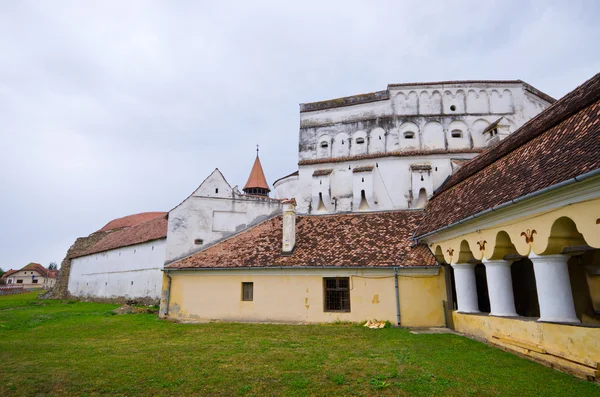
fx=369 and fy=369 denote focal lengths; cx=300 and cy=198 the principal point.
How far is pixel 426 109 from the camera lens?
3023cm

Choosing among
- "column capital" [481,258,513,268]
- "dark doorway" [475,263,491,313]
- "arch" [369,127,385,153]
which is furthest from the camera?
"arch" [369,127,385,153]

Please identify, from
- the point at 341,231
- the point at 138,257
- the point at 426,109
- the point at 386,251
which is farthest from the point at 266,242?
the point at 426,109

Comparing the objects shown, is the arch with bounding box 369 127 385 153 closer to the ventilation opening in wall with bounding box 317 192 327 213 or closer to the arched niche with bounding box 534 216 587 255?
the ventilation opening in wall with bounding box 317 192 327 213

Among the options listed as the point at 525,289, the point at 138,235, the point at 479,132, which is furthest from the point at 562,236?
the point at 138,235

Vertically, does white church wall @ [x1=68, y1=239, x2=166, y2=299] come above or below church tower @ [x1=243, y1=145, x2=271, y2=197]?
below

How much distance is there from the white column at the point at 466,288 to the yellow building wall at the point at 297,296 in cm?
179

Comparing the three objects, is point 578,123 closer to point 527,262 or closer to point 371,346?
point 527,262

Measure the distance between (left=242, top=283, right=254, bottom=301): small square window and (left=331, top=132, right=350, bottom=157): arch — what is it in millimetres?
17302

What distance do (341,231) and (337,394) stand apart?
1222 centimetres

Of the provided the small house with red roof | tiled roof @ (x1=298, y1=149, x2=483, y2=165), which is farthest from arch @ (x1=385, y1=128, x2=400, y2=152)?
the small house with red roof

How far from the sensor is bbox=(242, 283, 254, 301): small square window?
17.2 metres

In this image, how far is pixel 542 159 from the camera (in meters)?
9.44

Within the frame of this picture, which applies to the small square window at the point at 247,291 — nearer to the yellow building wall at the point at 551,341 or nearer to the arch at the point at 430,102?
the yellow building wall at the point at 551,341

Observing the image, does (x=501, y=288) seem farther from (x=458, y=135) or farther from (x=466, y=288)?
(x=458, y=135)
